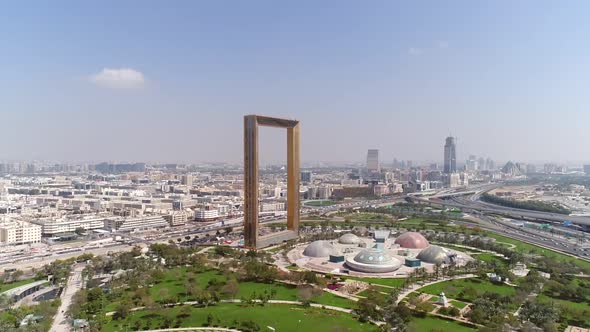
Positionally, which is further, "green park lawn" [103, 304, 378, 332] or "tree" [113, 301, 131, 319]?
"tree" [113, 301, 131, 319]

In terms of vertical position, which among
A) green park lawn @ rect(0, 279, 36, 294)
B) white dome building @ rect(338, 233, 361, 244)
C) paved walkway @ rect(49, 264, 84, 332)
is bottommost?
paved walkway @ rect(49, 264, 84, 332)

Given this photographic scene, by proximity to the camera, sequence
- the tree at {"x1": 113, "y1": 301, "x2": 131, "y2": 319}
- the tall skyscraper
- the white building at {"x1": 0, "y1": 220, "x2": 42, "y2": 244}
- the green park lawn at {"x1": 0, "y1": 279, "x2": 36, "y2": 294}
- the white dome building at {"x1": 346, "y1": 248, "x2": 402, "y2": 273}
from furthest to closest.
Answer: the tall skyscraper, the white building at {"x1": 0, "y1": 220, "x2": 42, "y2": 244}, the white dome building at {"x1": 346, "y1": 248, "x2": 402, "y2": 273}, the green park lawn at {"x1": 0, "y1": 279, "x2": 36, "y2": 294}, the tree at {"x1": 113, "y1": 301, "x2": 131, "y2": 319}

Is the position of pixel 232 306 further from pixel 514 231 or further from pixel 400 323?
pixel 514 231

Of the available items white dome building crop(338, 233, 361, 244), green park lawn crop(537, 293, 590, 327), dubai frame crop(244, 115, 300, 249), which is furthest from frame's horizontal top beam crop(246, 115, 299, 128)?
green park lawn crop(537, 293, 590, 327)

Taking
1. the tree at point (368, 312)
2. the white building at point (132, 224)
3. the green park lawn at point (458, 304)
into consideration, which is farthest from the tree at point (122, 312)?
the white building at point (132, 224)

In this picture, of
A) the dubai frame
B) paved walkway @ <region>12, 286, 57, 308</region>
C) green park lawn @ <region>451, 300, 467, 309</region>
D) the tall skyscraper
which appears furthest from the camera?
the tall skyscraper

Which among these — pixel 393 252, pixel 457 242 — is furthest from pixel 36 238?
pixel 457 242

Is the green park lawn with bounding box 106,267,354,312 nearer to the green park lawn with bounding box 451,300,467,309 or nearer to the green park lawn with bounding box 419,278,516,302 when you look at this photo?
the green park lawn with bounding box 451,300,467,309

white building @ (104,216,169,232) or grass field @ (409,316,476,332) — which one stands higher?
white building @ (104,216,169,232)
